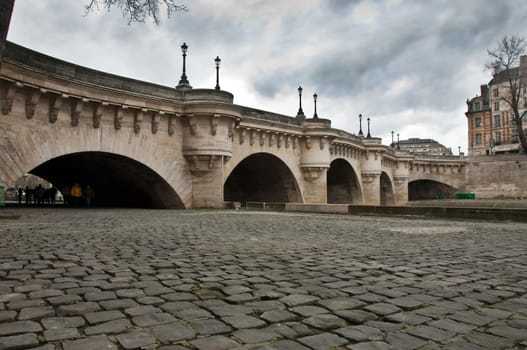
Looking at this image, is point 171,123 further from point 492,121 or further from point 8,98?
point 492,121

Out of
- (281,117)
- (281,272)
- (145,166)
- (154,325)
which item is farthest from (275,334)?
(281,117)

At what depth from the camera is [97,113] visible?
17.7 m

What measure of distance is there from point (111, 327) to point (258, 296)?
4.40ft

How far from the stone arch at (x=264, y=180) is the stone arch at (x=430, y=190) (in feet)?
117

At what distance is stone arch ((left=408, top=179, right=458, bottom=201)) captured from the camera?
60181 mm

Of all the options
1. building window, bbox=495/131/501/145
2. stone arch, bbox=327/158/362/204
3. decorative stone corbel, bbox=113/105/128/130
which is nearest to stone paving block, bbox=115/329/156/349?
decorative stone corbel, bbox=113/105/128/130

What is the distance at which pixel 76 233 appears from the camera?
890 centimetres

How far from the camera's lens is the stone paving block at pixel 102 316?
121 inches

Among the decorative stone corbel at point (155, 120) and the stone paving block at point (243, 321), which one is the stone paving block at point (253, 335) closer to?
the stone paving block at point (243, 321)

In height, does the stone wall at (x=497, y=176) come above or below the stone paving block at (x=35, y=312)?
above

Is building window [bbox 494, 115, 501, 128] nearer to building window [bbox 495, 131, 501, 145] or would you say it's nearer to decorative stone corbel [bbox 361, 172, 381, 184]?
building window [bbox 495, 131, 501, 145]

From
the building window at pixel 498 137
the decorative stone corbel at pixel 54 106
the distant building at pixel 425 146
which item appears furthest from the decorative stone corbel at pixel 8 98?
the distant building at pixel 425 146

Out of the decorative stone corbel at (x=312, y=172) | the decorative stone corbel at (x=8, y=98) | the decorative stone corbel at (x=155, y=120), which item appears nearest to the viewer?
the decorative stone corbel at (x=8, y=98)

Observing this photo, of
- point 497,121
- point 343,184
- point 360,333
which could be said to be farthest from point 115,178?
point 497,121
